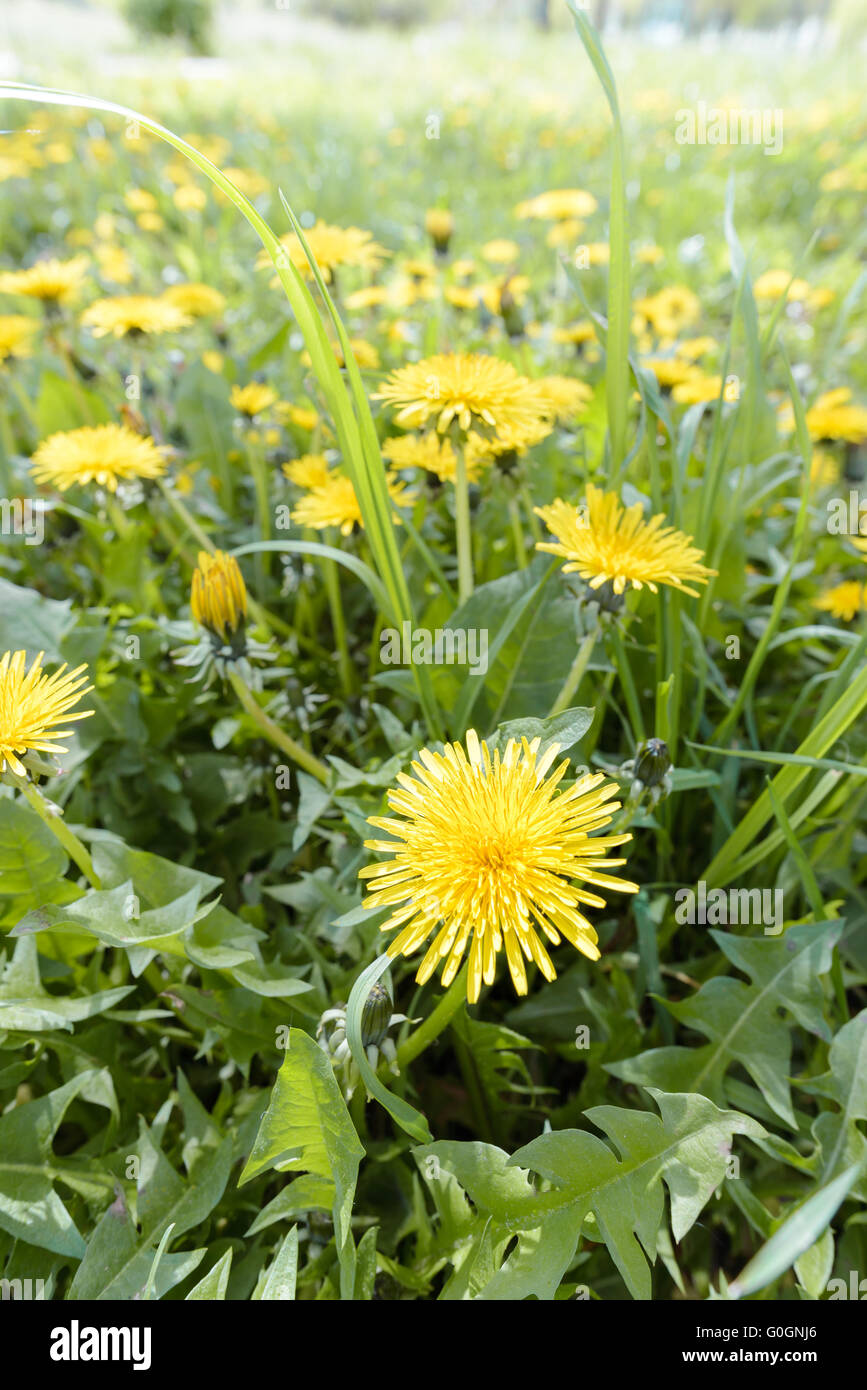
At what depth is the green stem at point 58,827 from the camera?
82 cm

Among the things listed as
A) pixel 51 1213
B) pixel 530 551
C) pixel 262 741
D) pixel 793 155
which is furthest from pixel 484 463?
pixel 793 155

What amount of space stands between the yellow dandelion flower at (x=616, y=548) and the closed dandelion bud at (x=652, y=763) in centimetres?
15

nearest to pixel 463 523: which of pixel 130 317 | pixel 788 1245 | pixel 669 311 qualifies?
pixel 130 317

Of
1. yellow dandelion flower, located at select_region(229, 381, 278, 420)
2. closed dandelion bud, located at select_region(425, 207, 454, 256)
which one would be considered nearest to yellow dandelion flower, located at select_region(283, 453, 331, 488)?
yellow dandelion flower, located at select_region(229, 381, 278, 420)

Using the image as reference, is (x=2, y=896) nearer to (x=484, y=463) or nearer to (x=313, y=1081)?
(x=313, y=1081)

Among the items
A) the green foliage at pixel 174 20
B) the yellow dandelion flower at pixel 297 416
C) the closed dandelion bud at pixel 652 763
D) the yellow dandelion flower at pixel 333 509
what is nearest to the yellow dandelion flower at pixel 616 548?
the closed dandelion bud at pixel 652 763

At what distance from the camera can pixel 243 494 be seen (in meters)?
1.78

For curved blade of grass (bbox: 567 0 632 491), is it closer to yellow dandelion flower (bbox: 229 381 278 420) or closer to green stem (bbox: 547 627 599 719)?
green stem (bbox: 547 627 599 719)

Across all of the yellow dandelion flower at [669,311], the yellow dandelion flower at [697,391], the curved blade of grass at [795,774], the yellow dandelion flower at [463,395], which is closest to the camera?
the curved blade of grass at [795,774]

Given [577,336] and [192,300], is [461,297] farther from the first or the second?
[192,300]

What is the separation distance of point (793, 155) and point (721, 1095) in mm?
5704

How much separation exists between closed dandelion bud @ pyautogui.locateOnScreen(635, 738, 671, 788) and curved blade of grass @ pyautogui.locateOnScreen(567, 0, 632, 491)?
0.38 meters

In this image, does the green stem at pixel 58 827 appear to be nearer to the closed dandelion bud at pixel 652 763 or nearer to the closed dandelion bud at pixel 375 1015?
the closed dandelion bud at pixel 375 1015

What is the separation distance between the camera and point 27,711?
0.80 metres
